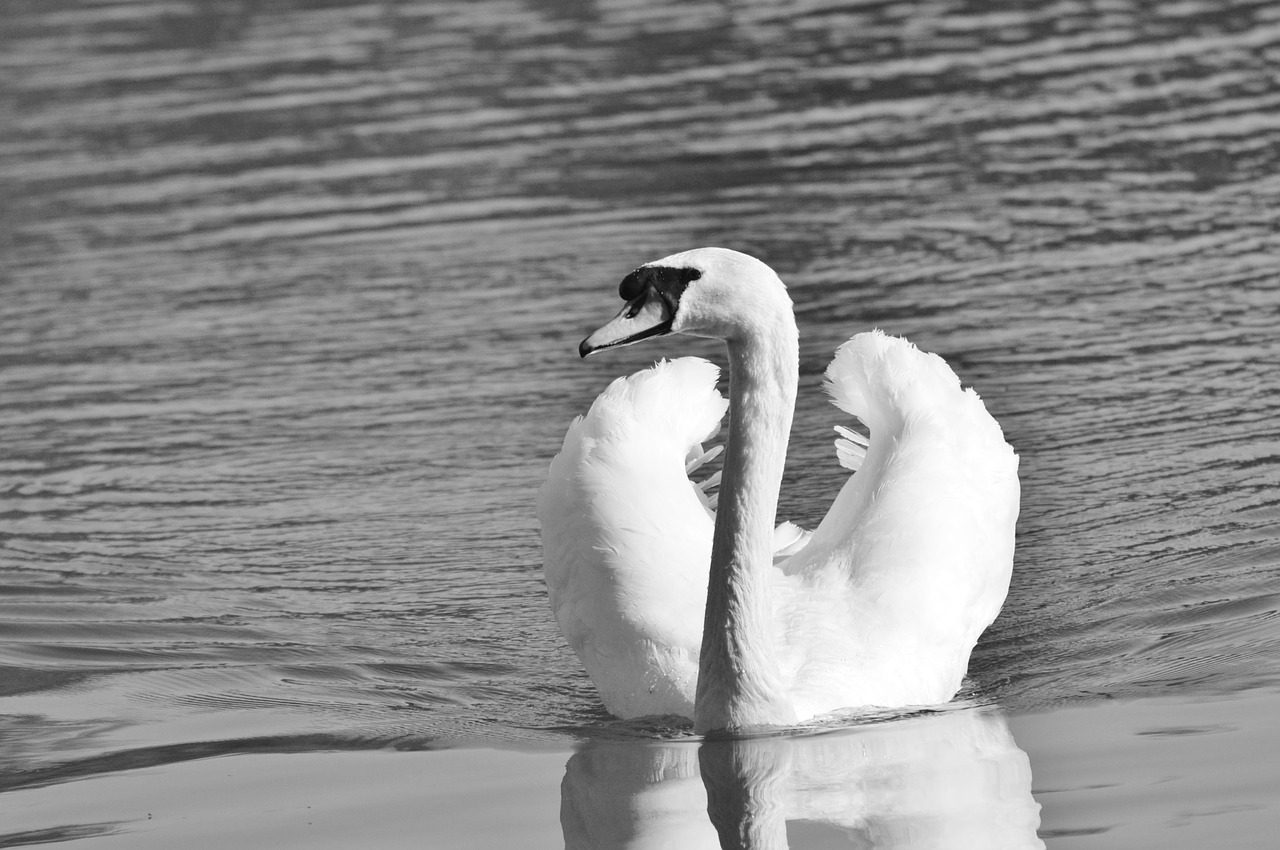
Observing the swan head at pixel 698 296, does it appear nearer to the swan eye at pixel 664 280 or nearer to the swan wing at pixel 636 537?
the swan eye at pixel 664 280

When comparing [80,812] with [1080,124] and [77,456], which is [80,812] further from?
[1080,124]

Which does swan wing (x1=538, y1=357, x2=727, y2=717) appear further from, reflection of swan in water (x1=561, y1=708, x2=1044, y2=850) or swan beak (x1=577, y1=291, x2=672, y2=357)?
swan beak (x1=577, y1=291, x2=672, y2=357)

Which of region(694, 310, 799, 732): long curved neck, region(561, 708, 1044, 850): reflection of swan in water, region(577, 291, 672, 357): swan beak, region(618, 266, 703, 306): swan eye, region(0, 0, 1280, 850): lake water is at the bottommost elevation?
region(0, 0, 1280, 850): lake water

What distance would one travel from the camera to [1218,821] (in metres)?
5.56

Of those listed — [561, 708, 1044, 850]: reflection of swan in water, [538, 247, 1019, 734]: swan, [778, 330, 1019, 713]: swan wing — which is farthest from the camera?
[778, 330, 1019, 713]: swan wing

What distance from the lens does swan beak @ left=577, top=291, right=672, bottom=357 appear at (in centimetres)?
621

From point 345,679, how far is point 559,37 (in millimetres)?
13661

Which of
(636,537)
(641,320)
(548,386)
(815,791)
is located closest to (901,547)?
(636,537)

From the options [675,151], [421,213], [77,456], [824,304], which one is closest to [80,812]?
[77,456]

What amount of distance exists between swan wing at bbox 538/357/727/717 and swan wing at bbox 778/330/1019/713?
364 mm

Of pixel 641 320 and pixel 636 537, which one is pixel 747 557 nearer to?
pixel 641 320

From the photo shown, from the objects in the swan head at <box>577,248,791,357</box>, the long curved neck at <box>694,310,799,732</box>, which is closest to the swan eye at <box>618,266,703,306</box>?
the swan head at <box>577,248,791,357</box>

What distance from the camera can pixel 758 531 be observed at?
648cm

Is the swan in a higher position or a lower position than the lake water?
higher
